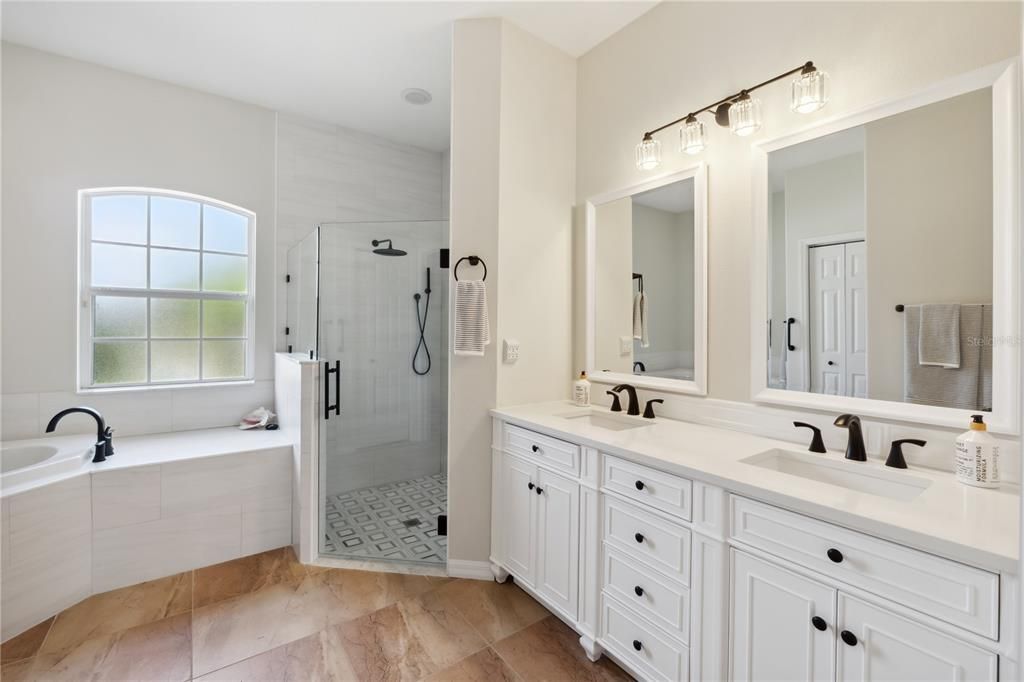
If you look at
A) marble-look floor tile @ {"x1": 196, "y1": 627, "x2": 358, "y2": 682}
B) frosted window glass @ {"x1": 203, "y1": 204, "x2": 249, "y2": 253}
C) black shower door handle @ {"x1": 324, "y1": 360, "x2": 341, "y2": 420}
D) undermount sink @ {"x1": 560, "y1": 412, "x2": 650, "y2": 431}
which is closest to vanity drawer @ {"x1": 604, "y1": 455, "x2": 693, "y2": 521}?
undermount sink @ {"x1": 560, "y1": 412, "x2": 650, "y2": 431}

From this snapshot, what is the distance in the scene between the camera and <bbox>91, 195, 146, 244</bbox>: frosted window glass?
2766 millimetres

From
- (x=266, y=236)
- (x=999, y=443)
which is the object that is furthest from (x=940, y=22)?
(x=266, y=236)

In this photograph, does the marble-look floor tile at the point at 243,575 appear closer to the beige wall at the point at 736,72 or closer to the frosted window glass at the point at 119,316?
the frosted window glass at the point at 119,316

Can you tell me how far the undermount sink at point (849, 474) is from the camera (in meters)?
1.31

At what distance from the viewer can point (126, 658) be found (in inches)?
68.5

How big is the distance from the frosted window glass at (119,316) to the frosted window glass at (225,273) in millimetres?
409

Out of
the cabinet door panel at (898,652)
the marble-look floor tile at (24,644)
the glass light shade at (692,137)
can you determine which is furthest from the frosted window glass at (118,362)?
the cabinet door panel at (898,652)

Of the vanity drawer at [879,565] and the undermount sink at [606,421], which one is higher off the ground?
the undermount sink at [606,421]

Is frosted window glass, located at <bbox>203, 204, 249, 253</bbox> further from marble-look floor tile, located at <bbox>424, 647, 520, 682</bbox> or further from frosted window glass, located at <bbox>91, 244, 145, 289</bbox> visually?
marble-look floor tile, located at <bbox>424, 647, 520, 682</bbox>

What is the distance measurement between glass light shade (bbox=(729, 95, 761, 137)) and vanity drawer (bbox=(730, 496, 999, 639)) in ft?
4.58

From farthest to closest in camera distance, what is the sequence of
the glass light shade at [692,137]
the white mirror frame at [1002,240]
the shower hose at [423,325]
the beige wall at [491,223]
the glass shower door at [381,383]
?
the shower hose at [423,325] → the glass shower door at [381,383] → the beige wall at [491,223] → the glass light shade at [692,137] → the white mirror frame at [1002,240]

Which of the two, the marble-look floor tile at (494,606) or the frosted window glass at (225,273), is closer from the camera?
the marble-look floor tile at (494,606)

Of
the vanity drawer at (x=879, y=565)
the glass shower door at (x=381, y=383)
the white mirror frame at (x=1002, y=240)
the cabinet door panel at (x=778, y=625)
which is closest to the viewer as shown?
the vanity drawer at (x=879, y=565)

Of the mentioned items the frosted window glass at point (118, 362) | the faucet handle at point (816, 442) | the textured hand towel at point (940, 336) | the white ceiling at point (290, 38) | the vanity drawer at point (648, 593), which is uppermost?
the white ceiling at point (290, 38)
